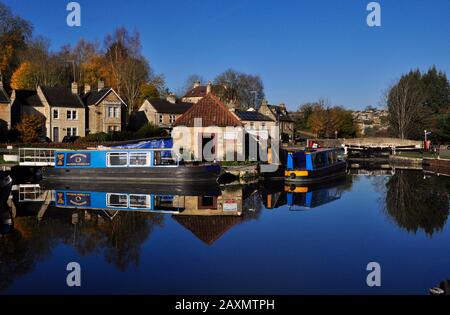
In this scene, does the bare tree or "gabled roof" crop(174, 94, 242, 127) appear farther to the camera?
the bare tree

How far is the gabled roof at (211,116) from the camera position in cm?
3400

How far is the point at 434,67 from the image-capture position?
275 feet

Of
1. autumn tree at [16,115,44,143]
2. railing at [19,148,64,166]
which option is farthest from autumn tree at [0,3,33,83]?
railing at [19,148,64,166]

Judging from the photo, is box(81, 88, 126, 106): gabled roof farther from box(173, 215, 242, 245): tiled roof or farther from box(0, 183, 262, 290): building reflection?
box(173, 215, 242, 245): tiled roof

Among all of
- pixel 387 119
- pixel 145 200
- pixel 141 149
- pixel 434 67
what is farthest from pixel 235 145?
pixel 434 67

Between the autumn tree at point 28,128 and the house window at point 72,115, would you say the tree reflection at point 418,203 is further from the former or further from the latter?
the house window at point 72,115

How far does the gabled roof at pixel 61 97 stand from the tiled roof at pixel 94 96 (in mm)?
951

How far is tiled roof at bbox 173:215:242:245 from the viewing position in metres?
15.7

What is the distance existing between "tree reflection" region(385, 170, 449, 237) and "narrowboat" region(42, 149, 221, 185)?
11145 mm

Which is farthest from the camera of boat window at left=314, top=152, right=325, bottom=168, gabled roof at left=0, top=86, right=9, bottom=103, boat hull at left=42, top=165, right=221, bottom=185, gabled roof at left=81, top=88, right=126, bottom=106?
gabled roof at left=81, top=88, right=126, bottom=106

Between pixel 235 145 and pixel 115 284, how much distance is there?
2374cm

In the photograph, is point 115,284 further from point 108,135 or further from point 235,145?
point 108,135

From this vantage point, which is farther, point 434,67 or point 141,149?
point 434,67

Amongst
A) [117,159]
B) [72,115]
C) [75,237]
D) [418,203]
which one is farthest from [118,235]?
[72,115]
